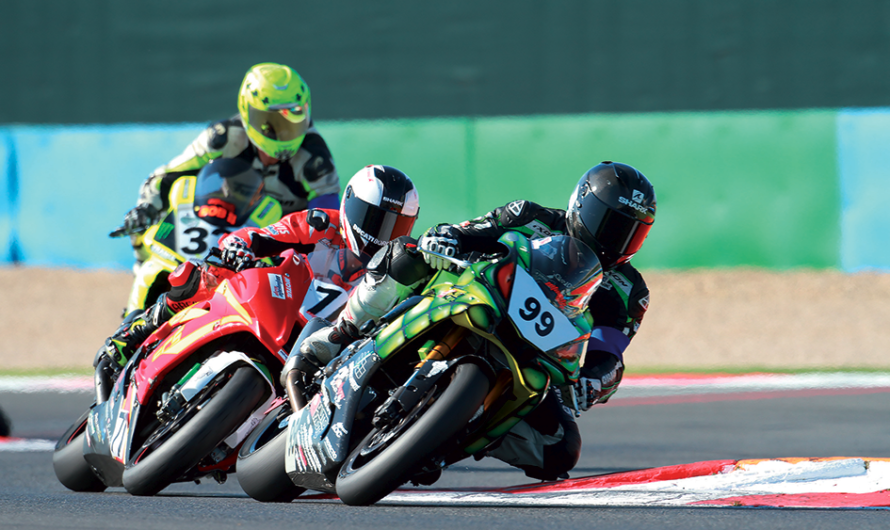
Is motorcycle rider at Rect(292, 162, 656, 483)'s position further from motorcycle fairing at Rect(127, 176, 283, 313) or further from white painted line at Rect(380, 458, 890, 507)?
motorcycle fairing at Rect(127, 176, 283, 313)

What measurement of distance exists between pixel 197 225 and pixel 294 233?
0.83 metres

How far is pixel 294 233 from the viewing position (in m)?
5.18

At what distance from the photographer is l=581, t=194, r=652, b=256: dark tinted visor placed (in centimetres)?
488

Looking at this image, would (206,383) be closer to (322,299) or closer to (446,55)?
(322,299)

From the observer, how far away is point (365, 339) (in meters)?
4.49

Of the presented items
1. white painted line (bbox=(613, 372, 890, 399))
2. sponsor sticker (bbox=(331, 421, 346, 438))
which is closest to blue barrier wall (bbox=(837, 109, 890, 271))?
white painted line (bbox=(613, 372, 890, 399))

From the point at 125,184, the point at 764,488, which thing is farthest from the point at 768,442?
the point at 125,184

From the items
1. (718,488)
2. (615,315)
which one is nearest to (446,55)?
(615,315)

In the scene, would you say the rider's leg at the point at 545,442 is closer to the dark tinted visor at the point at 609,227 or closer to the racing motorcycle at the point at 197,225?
the dark tinted visor at the point at 609,227

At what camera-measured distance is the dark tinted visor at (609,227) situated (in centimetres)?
488

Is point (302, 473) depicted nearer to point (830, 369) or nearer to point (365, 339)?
point (365, 339)

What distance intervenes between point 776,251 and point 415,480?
10.7m

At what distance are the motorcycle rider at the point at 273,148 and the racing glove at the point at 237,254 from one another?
5.04 feet

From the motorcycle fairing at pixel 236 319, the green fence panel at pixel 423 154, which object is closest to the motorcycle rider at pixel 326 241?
the motorcycle fairing at pixel 236 319
